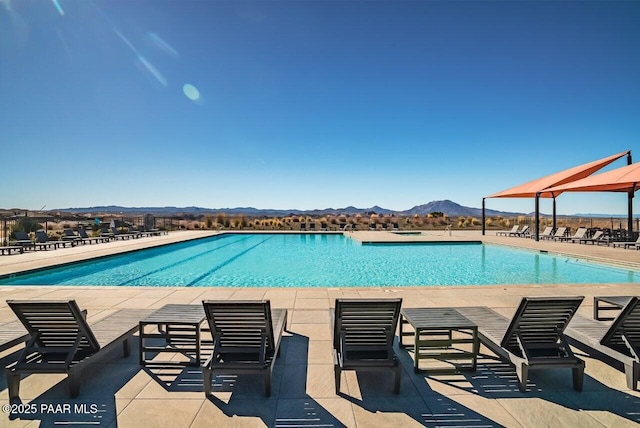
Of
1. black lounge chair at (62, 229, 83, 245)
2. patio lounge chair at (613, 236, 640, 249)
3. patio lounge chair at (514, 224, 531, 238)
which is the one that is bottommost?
black lounge chair at (62, 229, 83, 245)

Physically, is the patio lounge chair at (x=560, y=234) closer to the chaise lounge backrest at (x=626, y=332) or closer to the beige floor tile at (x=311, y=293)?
the beige floor tile at (x=311, y=293)

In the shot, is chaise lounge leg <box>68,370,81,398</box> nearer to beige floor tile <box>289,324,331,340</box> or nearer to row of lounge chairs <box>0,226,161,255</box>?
beige floor tile <box>289,324,331,340</box>

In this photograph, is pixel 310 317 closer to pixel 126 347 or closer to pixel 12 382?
pixel 126 347

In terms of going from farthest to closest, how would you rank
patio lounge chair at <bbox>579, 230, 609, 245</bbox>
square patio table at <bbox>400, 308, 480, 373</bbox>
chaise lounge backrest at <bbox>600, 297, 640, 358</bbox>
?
patio lounge chair at <bbox>579, 230, 609, 245</bbox> < square patio table at <bbox>400, 308, 480, 373</bbox> < chaise lounge backrest at <bbox>600, 297, 640, 358</bbox>

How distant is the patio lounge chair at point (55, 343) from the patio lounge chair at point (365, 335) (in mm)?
2031

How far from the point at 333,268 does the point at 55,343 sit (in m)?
7.86

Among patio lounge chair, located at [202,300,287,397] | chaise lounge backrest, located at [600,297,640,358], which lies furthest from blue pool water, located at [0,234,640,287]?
patio lounge chair, located at [202,300,287,397]

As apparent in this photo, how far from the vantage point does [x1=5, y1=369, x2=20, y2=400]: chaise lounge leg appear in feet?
7.64

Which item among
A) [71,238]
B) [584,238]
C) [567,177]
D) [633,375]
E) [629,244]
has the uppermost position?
[567,177]

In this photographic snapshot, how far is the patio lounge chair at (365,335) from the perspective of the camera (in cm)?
242

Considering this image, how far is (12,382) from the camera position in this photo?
7.70ft

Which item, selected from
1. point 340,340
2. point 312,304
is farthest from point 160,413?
point 312,304

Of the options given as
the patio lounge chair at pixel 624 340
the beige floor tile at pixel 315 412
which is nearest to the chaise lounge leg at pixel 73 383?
the beige floor tile at pixel 315 412

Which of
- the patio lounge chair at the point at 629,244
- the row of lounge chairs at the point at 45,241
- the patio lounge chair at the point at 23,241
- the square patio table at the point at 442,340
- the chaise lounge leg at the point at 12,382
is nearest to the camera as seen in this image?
the chaise lounge leg at the point at 12,382
